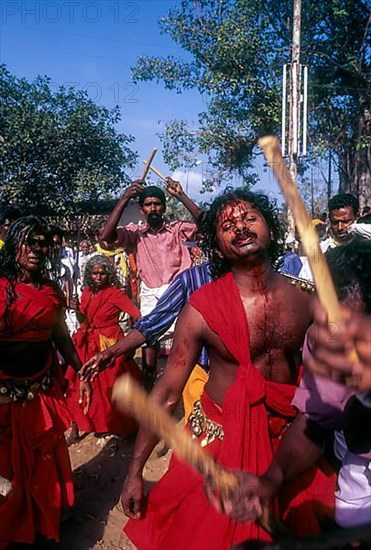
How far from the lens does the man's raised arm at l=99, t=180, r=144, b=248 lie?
4.63 metres

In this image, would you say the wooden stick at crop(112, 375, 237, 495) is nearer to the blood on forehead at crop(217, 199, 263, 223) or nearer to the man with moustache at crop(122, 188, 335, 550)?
the man with moustache at crop(122, 188, 335, 550)

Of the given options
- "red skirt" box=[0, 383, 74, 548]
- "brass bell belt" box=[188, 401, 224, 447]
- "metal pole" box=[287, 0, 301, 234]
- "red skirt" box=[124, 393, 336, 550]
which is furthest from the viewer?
"metal pole" box=[287, 0, 301, 234]

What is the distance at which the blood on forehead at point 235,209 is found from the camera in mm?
2412

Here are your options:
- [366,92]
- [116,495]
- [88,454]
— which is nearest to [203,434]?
[116,495]

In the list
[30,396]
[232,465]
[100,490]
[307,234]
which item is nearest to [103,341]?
[100,490]

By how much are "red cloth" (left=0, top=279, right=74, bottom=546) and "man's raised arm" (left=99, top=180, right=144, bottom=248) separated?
A: 132 cm

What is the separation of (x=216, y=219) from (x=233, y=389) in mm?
776

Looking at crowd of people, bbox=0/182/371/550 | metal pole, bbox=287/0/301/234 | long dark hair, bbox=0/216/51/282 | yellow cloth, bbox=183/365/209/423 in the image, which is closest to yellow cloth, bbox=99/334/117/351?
crowd of people, bbox=0/182/371/550

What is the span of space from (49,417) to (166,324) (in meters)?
1.01

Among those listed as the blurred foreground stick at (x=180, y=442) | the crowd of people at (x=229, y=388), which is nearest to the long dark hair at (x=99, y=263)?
the crowd of people at (x=229, y=388)

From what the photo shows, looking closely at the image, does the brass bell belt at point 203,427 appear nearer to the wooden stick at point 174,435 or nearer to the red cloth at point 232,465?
the red cloth at point 232,465

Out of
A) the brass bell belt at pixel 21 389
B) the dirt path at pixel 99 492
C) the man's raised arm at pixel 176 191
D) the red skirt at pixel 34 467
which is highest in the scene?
the man's raised arm at pixel 176 191

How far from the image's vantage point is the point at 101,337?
5.62 meters

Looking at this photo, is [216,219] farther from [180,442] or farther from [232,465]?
[180,442]
